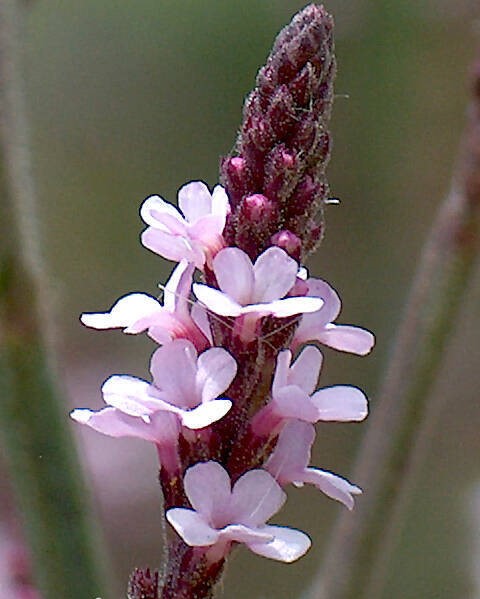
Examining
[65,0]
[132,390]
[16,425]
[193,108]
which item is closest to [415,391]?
[16,425]

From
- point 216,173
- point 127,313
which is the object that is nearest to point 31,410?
point 127,313

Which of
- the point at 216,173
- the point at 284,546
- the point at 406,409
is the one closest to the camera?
the point at 284,546

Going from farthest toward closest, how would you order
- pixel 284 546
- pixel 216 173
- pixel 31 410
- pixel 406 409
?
pixel 216 173 < pixel 406 409 < pixel 31 410 < pixel 284 546

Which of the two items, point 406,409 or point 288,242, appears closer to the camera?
point 288,242

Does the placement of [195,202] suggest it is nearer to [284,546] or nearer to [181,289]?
[181,289]

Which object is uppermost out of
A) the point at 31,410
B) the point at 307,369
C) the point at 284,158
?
the point at 284,158

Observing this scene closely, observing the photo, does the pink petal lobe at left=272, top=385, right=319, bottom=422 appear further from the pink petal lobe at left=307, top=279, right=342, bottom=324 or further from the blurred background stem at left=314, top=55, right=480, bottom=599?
the blurred background stem at left=314, top=55, right=480, bottom=599

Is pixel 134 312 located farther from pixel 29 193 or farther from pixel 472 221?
pixel 472 221

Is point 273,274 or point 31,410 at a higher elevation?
point 273,274

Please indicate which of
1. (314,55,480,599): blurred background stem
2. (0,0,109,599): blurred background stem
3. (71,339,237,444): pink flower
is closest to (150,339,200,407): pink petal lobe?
(71,339,237,444): pink flower
